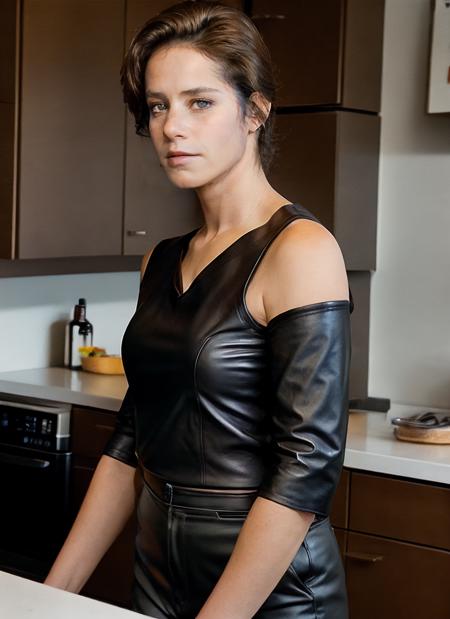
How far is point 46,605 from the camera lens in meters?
1.30

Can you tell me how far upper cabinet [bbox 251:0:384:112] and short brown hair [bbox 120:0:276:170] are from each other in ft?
4.86

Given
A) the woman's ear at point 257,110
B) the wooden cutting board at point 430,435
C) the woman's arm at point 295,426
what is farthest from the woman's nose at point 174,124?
the wooden cutting board at point 430,435

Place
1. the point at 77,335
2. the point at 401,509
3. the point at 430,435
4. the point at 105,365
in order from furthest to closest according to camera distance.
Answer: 1. the point at 77,335
2. the point at 105,365
3. the point at 430,435
4. the point at 401,509

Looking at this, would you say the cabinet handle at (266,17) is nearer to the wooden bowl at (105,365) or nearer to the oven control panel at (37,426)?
the wooden bowl at (105,365)

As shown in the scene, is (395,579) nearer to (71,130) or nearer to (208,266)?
(208,266)

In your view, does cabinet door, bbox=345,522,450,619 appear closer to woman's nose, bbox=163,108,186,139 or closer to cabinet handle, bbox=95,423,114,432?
cabinet handle, bbox=95,423,114,432

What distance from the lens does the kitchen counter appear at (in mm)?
2473

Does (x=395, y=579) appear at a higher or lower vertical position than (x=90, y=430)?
lower

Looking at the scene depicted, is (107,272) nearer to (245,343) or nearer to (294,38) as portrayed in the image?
(294,38)

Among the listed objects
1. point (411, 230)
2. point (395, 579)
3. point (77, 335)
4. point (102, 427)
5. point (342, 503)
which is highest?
point (411, 230)

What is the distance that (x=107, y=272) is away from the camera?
3.59 meters

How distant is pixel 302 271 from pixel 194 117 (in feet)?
0.98

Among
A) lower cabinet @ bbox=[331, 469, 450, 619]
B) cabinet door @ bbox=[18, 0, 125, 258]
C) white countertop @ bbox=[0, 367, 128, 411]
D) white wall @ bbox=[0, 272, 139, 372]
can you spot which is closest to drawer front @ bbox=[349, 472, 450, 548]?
lower cabinet @ bbox=[331, 469, 450, 619]

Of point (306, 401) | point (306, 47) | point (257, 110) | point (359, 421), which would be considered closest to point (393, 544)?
point (359, 421)
